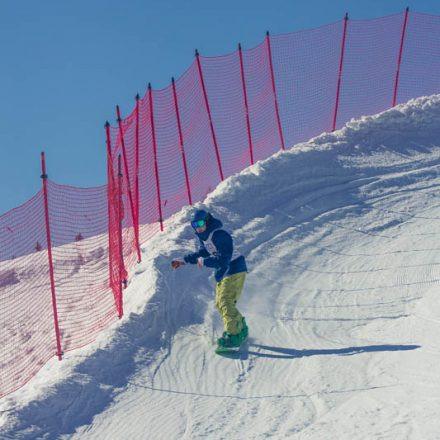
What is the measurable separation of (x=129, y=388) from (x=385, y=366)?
105 inches

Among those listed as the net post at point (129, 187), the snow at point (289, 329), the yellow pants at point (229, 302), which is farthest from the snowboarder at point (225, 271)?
the net post at point (129, 187)

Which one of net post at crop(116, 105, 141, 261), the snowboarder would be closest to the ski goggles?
the snowboarder

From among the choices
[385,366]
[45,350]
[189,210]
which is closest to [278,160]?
[189,210]

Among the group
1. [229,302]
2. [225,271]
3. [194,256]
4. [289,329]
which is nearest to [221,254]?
[225,271]

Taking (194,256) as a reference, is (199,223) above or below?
above

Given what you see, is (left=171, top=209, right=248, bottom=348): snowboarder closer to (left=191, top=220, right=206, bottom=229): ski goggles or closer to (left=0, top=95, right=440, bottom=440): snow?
(left=191, top=220, right=206, bottom=229): ski goggles

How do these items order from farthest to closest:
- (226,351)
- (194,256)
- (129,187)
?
(129,187), (194,256), (226,351)

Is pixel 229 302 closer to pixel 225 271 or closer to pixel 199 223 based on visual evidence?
pixel 225 271

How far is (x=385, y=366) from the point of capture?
8.54 metres

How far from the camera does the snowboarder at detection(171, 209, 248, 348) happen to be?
9273 mm

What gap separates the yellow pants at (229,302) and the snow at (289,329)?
1.19 feet

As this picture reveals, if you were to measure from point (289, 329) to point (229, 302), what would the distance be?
105cm

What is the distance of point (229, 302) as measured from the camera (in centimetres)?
930

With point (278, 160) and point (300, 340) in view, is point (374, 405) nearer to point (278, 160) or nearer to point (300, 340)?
point (300, 340)
